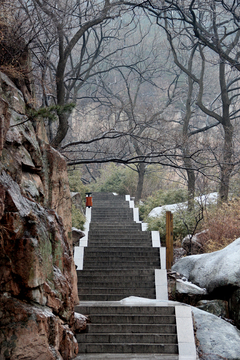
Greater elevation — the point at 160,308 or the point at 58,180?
the point at 58,180

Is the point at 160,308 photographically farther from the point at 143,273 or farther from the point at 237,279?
the point at 143,273

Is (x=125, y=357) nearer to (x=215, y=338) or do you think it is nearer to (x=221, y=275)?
(x=215, y=338)

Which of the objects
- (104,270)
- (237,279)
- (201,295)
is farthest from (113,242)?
(237,279)

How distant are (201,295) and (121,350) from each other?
3696 mm

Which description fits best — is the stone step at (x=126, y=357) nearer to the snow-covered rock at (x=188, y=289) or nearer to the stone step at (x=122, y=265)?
the snow-covered rock at (x=188, y=289)

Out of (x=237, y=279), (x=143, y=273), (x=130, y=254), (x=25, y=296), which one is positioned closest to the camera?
(x=25, y=296)

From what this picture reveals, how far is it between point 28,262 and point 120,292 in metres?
6.70

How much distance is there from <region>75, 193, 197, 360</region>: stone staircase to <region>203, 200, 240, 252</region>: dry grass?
196cm

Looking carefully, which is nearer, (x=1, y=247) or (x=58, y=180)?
(x=1, y=247)

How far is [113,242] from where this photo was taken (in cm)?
1470

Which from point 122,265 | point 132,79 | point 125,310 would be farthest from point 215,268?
point 132,79

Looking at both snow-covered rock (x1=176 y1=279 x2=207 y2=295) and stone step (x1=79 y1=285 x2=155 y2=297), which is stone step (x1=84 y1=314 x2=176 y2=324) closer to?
snow-covered rock (x1=176 y1=279 x2=207 y2=295)

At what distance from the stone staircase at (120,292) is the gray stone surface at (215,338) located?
0.71 meters

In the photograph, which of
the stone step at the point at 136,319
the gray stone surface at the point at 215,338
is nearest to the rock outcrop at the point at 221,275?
the gray stone surface at the point at 215,338
